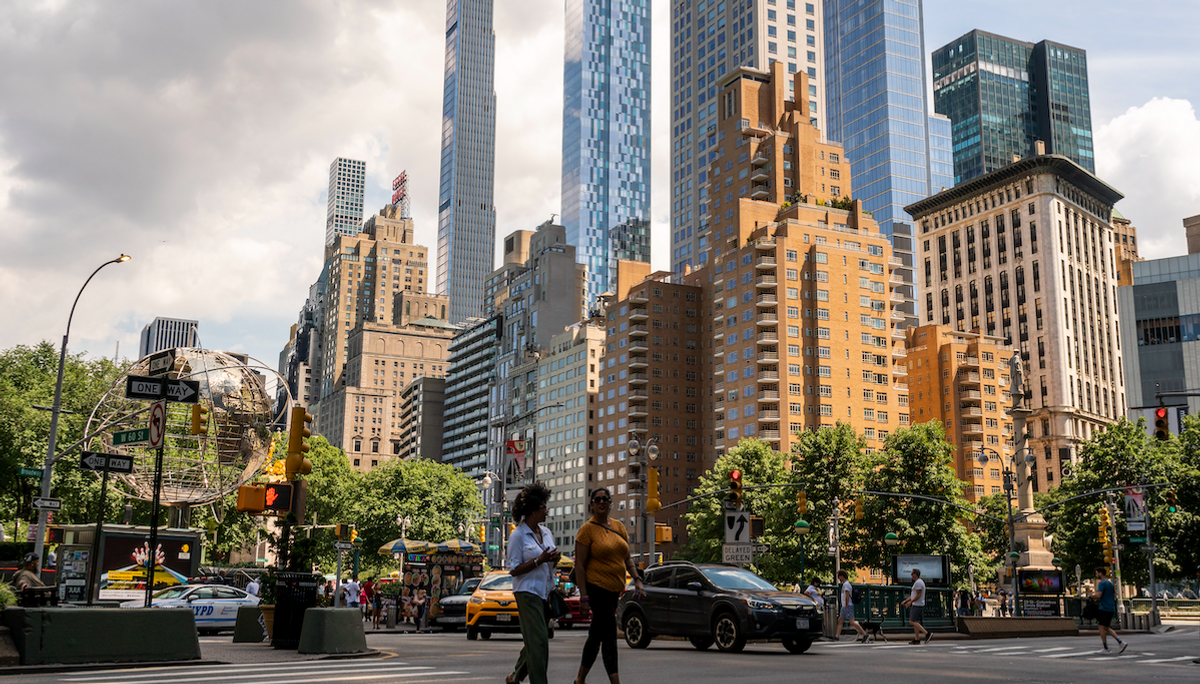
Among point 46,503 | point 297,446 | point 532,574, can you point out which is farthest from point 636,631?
point 46,503

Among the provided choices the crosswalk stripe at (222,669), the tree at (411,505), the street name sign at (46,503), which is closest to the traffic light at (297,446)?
the crosswalk stripe at (222,669)

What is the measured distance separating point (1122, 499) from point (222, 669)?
5511 cm

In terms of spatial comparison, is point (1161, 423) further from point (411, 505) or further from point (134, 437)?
point (411, 505)

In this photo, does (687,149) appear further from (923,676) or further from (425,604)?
(923,676)

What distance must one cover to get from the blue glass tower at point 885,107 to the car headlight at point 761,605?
540 feet

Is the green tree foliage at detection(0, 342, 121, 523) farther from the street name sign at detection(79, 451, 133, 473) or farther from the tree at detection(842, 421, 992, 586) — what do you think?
the tree at detection(842, 421, 992, 586)

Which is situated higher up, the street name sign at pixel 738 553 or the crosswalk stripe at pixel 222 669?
the street name sign at pixel 738 553

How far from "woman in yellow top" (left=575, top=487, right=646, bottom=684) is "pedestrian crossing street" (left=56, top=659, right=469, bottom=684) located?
2974 millimetres

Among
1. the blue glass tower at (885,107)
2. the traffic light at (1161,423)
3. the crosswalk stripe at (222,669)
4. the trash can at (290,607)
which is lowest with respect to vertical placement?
the crosswalk stripe at (222,669)

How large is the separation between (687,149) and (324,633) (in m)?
168

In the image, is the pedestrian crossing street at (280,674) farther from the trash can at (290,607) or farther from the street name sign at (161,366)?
the street name sign at (161,366)

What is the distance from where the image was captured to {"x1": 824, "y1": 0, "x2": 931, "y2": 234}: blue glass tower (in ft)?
575

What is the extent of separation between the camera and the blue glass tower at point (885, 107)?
175 metres

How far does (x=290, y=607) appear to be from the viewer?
17.9m
